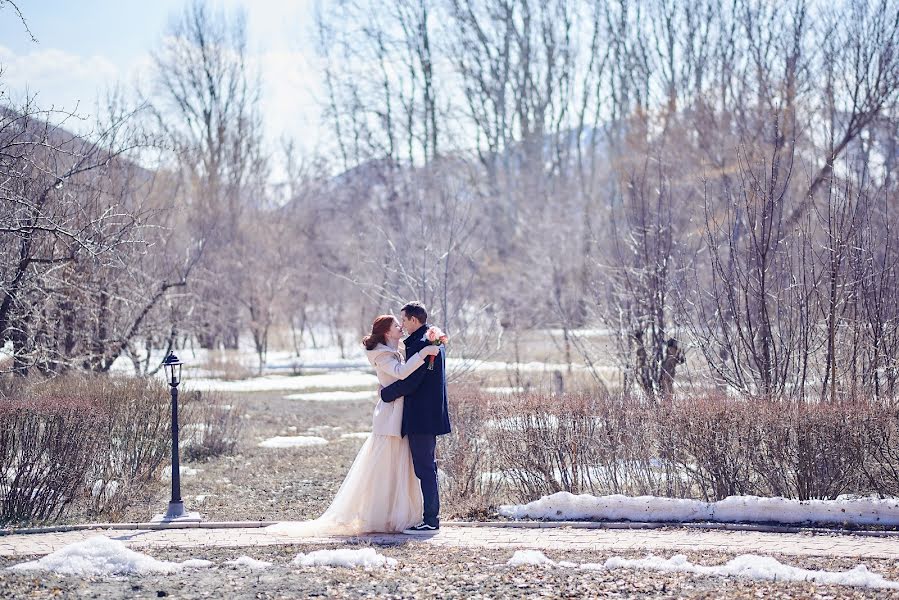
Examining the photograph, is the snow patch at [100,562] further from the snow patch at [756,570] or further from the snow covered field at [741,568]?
the snow patch at [756,570]

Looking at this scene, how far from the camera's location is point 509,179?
49.0 meters

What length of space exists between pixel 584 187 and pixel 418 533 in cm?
4180

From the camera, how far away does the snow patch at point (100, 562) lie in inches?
267

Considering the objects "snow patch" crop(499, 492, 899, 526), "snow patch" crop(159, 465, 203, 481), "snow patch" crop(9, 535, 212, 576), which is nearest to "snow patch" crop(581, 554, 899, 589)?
"snow patch" crop(499, 492, 899, 526)

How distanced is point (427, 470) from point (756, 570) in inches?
113

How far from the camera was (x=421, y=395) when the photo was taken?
859 centimetres

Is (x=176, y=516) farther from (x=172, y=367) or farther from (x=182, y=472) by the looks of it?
(x=182, y=472)

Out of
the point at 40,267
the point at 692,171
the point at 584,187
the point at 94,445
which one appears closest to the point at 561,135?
the point at 584,187

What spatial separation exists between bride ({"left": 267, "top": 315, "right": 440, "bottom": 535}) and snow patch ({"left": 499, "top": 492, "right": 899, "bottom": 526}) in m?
1.24

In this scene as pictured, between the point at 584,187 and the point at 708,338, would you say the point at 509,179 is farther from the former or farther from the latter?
the point at 708,338

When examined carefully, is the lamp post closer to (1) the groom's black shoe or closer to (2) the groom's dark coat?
(1) the groom's black shoe

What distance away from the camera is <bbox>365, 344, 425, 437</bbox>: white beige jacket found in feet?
27.9

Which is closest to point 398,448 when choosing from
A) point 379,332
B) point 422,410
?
point 422,410

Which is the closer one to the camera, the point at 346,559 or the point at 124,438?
the point at 346,559
